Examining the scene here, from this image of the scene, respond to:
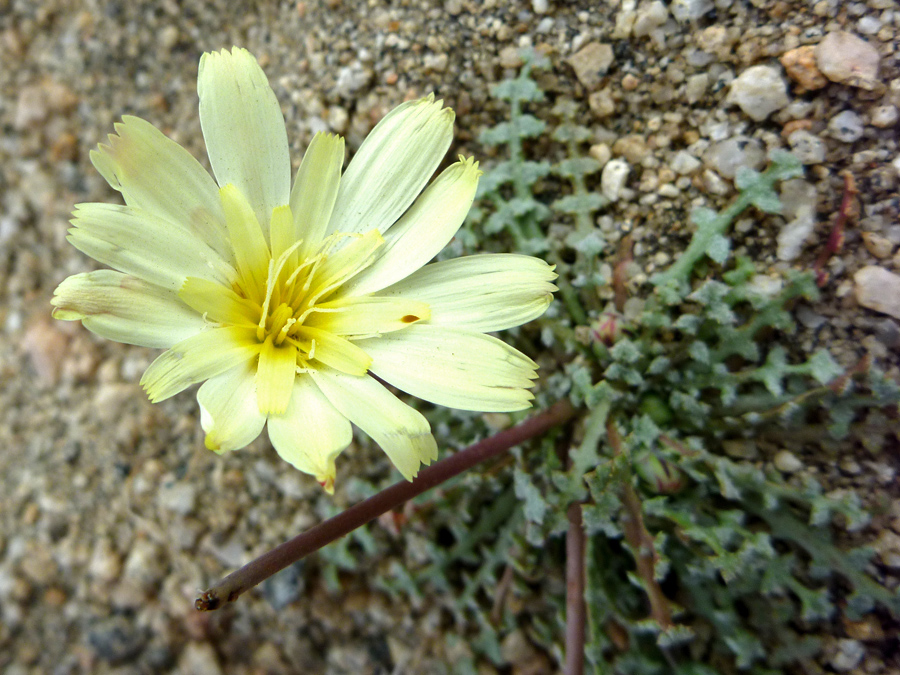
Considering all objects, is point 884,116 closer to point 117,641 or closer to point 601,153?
point 601,153

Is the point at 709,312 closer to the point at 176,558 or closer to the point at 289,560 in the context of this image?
the point at 289,560

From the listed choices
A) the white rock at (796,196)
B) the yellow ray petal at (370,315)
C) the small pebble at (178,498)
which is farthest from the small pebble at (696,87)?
the small pebble at (178,498)

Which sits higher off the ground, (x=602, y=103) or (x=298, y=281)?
(x=602, y=103)

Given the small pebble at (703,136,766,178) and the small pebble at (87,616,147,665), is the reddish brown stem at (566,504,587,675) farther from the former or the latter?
the small pebble at (87,616,147,665)

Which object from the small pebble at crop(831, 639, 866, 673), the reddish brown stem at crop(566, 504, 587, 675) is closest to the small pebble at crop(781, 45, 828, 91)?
the reddish brown stem at crop(566, 504, 587, 675)

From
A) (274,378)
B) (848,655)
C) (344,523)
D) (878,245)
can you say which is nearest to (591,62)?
(878,245)
